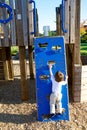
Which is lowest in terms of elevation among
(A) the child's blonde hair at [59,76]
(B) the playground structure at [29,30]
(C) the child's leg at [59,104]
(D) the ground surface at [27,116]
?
(D) the ground surface at [27,116]

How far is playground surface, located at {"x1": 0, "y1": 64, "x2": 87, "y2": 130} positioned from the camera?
479 cm

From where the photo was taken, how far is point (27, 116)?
526cm

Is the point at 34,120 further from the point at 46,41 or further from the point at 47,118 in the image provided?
the point at 46,41

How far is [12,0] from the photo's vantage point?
551 centimetres

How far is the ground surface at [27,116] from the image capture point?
4.79 meters

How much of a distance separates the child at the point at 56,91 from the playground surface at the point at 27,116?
0.32m

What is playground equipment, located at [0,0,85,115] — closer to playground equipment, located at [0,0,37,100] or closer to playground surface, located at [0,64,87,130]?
playground equipment, located at [0,0,37,100]

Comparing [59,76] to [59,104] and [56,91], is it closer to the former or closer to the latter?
[56,91]

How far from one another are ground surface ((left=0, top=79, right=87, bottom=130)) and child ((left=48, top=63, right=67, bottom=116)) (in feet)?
1.05

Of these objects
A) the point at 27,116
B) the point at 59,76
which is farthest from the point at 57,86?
Answer: the point at 27,116

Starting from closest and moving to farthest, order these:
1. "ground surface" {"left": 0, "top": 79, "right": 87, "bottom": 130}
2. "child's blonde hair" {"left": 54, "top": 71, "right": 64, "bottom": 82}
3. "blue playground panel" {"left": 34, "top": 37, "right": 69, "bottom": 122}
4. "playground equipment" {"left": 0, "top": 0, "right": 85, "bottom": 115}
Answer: "child's blonde hair" {"left": 54, "top": 71, "right": 64, "bottom": 82}
"ground surface" {"left": 0, "top": 79, "right": 87, "bottom": 130}
"blue playground panel" {"left": 34, "top": 37, "right": 69, "bottom": 122}
"playground equipment" {"left": 0, "top": 0, "right": 85, "bottom": 115}

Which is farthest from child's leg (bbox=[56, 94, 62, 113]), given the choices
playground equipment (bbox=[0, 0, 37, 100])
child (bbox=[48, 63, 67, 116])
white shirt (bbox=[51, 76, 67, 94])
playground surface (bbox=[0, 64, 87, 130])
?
playground equipment (bbox=[0, 0, 37, 100])

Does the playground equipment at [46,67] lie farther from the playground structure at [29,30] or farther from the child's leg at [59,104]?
the playground structure at [29,30]

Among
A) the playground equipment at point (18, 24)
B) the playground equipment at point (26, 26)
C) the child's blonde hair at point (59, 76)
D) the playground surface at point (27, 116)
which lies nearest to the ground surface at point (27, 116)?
the playground surface at point (27, 116)
